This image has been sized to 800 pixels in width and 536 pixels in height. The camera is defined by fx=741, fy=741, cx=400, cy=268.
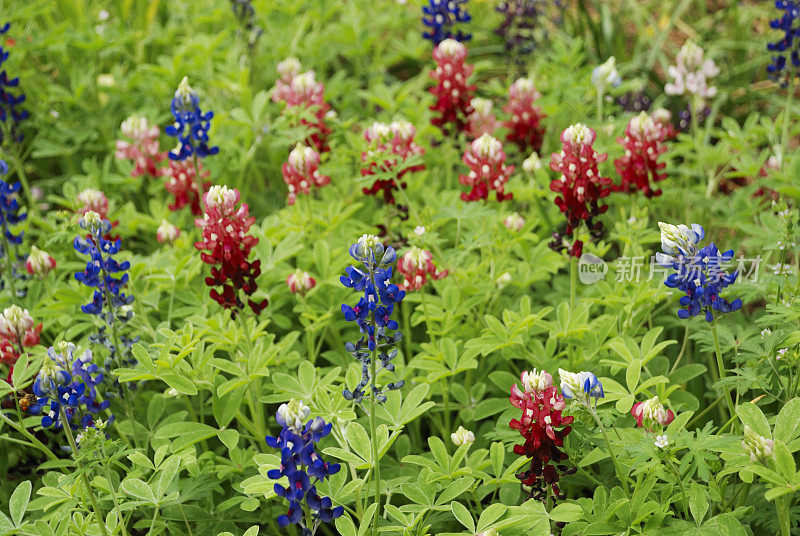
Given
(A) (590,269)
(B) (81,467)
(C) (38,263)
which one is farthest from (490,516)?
(C) (38,263)

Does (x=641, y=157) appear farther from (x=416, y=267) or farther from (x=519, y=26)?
(x=519, y=26)

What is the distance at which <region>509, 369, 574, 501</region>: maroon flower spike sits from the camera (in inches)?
84.8

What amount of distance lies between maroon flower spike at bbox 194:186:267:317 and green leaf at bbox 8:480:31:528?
2.80ft

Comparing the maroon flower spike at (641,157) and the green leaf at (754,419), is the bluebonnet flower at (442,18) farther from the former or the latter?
the green leaf at (754,419)

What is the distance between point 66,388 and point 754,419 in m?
2.01

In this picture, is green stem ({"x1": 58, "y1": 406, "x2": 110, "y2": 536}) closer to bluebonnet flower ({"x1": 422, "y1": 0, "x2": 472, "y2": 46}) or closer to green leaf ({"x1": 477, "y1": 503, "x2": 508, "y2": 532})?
green leaf ({"x1": 477, "y1": 503, "x2": 508, "y2": 532})

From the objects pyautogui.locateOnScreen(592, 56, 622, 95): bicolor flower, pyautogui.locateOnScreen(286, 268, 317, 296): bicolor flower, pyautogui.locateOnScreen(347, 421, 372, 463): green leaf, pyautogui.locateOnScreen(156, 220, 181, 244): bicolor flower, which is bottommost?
pyautogui.locateOnScreen(347, 421, 372, 463): green leaf

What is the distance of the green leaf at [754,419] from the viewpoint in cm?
200

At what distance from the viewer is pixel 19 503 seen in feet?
7.71

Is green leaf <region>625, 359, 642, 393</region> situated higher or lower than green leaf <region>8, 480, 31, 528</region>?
higher

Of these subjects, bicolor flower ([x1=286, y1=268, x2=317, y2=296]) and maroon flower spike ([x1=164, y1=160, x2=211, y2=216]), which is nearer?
bicolor flower ([x1=286, y1=268, x2=317, y2=296])

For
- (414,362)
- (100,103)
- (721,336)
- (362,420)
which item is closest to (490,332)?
(414,362)

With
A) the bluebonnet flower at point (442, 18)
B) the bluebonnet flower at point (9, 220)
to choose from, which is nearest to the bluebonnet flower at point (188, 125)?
the bluebonnet flower at point (9, 220)

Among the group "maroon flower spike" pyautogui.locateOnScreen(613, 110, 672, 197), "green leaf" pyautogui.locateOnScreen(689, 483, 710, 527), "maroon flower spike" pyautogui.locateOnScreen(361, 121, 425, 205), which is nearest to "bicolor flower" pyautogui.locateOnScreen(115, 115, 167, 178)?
"maroon flower spike" pyautogui.locateOnScreen(361, 121, 425, 205)
